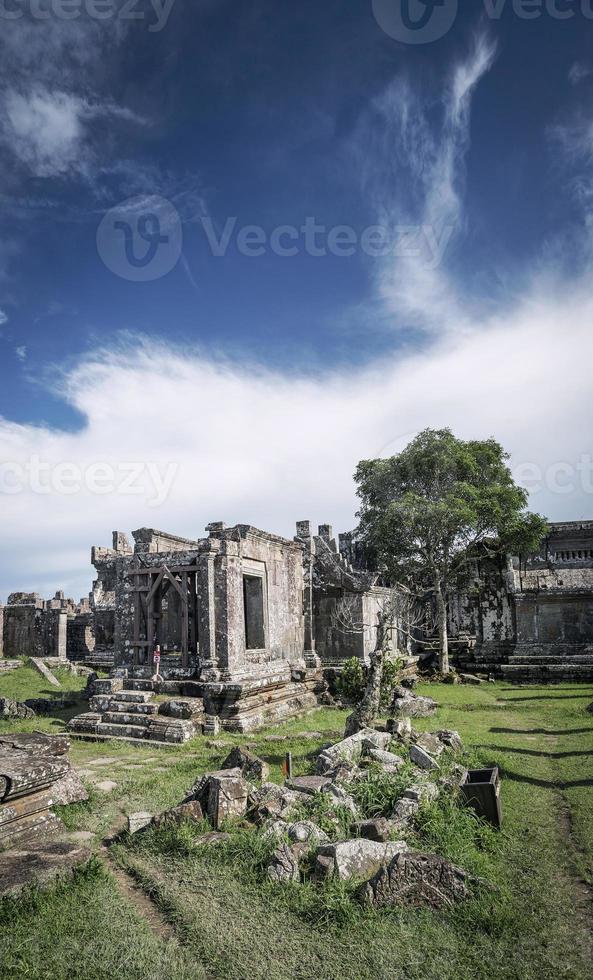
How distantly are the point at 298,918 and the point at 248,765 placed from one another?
3.34 meters

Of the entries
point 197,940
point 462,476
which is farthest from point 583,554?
point 197,940

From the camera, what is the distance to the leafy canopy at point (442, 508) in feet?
75.3

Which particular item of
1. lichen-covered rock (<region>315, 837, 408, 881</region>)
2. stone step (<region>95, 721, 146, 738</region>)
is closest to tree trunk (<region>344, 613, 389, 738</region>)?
stone step (<region>95, 721, 146, 738</region>)

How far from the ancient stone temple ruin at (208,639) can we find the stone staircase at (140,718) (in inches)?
0.8

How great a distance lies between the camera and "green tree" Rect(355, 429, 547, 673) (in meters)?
22.9

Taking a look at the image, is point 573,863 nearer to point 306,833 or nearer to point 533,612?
point 306,833

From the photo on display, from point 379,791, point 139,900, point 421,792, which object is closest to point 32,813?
point 139,900

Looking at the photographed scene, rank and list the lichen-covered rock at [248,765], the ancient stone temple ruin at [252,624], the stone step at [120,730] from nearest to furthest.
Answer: the lichen-covered rock at [248,765]
the stone step at [120,730]
the ancient stone temple ruin at [252,624]

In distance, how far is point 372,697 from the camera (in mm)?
10094

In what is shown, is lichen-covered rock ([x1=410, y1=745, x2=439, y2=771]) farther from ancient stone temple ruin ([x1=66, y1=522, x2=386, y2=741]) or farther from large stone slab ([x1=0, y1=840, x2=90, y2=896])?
ancient stone temple ruin ([x1=66, y1=522, x2=386, y2=741])

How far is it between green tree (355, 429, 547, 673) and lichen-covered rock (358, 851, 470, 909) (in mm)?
17790

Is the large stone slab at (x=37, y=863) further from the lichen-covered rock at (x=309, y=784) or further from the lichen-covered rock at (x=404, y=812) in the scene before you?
the lichen-covered rock at (x=404, y=812)

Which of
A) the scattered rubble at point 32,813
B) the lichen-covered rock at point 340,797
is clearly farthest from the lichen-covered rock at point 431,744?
the scattered rubble at point 32,813

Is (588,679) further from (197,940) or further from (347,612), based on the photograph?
(197,940)
